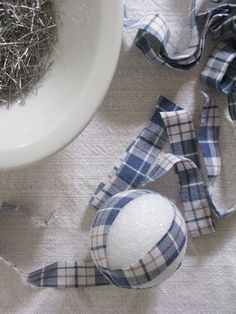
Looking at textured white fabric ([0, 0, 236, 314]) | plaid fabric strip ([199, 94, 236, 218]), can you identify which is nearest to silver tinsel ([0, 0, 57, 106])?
textured white fabric ([0, 0, 236, 314])

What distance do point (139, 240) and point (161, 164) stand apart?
0.13 m

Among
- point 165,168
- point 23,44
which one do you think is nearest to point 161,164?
point 165,168

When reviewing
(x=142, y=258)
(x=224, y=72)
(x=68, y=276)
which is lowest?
(x=68, y=276)

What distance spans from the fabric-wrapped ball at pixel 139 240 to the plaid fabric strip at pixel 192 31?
0.19 metres

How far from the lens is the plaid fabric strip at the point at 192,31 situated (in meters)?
0.70

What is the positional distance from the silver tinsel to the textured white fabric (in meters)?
0.12

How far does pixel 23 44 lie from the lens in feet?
2.06

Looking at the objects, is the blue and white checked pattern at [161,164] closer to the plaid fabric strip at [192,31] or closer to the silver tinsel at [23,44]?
the plaid fabric strip at [192,31]

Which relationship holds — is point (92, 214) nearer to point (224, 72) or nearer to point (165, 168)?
point (165, 168)

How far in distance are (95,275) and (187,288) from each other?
128 mm

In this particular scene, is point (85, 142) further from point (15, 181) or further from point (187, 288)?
point (187, 288)

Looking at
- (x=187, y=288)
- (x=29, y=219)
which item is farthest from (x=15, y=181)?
(x=187, y=288)

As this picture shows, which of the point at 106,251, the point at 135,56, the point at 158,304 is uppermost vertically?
the point at 135,56

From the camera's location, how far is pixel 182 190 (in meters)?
0.73
